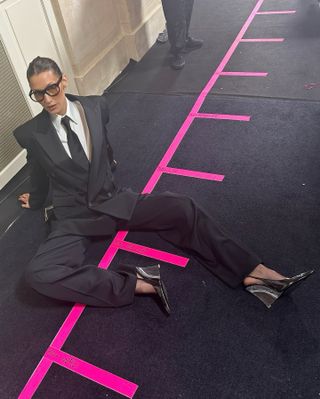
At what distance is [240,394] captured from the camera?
6.05 ft

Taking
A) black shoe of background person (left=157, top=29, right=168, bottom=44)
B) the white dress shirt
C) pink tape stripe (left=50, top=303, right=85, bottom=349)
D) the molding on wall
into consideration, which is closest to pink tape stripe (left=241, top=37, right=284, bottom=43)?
black shoe of background person (left=157, top=29, right=168, bottom=44)

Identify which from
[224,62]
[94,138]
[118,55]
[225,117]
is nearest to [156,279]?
[94,138]

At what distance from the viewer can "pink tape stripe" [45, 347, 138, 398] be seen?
196 centimetres

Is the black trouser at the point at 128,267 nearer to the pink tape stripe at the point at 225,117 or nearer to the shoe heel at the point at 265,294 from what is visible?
the shoe heel at the point at 265,294

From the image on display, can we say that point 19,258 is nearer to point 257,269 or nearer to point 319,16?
point 257,269

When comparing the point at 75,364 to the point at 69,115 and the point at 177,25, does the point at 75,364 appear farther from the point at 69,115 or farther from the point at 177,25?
the point at 177,25

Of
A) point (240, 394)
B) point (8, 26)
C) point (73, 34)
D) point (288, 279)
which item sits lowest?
point (240, 394)

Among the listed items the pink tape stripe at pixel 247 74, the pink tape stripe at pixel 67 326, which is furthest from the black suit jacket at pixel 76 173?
the pink tape stripe at pixel 247 74

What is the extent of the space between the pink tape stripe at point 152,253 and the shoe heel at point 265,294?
489 millimetres

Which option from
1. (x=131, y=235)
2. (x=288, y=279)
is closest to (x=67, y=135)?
(x=131, y=235)

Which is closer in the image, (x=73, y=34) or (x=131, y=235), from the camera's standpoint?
(x=131, y=235)

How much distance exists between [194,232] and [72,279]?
80cm

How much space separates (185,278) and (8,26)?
8.24ft

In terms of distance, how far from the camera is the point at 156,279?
221 centimetres
